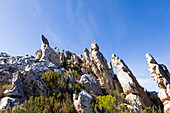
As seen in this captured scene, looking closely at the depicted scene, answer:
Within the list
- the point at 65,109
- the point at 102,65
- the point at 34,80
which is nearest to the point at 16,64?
the point at 34,80

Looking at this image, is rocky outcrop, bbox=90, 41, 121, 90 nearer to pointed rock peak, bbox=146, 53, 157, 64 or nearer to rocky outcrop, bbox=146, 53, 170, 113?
rocky outcrop, bbox=146, 53, 170, 113

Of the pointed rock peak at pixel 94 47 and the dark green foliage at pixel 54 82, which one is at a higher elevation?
the pointed rock peak at pixel 94 47

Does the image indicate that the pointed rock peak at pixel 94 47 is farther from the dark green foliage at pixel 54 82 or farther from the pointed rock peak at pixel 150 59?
the dark green foliage at pixel 54 82

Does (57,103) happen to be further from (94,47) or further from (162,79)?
(94,47)

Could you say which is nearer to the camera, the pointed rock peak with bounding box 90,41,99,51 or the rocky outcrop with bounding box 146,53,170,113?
the rocky outcrop with bounding box 146,53,170,113

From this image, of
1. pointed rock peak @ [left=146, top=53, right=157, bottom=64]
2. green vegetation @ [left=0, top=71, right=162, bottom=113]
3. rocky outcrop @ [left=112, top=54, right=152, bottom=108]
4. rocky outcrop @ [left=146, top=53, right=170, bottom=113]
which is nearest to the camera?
green vegetation @ [left=0, top=71, right=162, bottom=113]

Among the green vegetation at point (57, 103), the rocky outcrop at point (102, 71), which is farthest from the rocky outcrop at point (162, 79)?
the rocky outcrop at point (102, 71)

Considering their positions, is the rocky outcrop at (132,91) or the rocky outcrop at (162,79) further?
the rocky outcrop at (132,91)

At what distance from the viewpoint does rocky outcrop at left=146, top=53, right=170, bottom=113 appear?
10281mm

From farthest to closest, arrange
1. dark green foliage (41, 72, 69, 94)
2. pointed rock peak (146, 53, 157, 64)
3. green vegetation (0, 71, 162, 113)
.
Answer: pointed rock peak (146, 53, 157, 64), dark green foliage (41, 72, 69, 94), green vegetation (0, 71, 162, 113)

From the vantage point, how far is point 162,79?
11.4 meters

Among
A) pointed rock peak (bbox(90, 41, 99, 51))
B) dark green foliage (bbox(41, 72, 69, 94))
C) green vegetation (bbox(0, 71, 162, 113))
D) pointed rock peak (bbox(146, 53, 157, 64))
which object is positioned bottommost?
green vegetation (bbox(0, 71, 162, 113))

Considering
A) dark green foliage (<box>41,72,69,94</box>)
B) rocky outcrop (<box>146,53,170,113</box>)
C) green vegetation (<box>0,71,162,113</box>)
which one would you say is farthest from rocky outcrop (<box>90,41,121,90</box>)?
dark green foliage (<box>41,72,69,94</box>)

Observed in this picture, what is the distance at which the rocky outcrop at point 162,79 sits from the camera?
10281 millimetres
